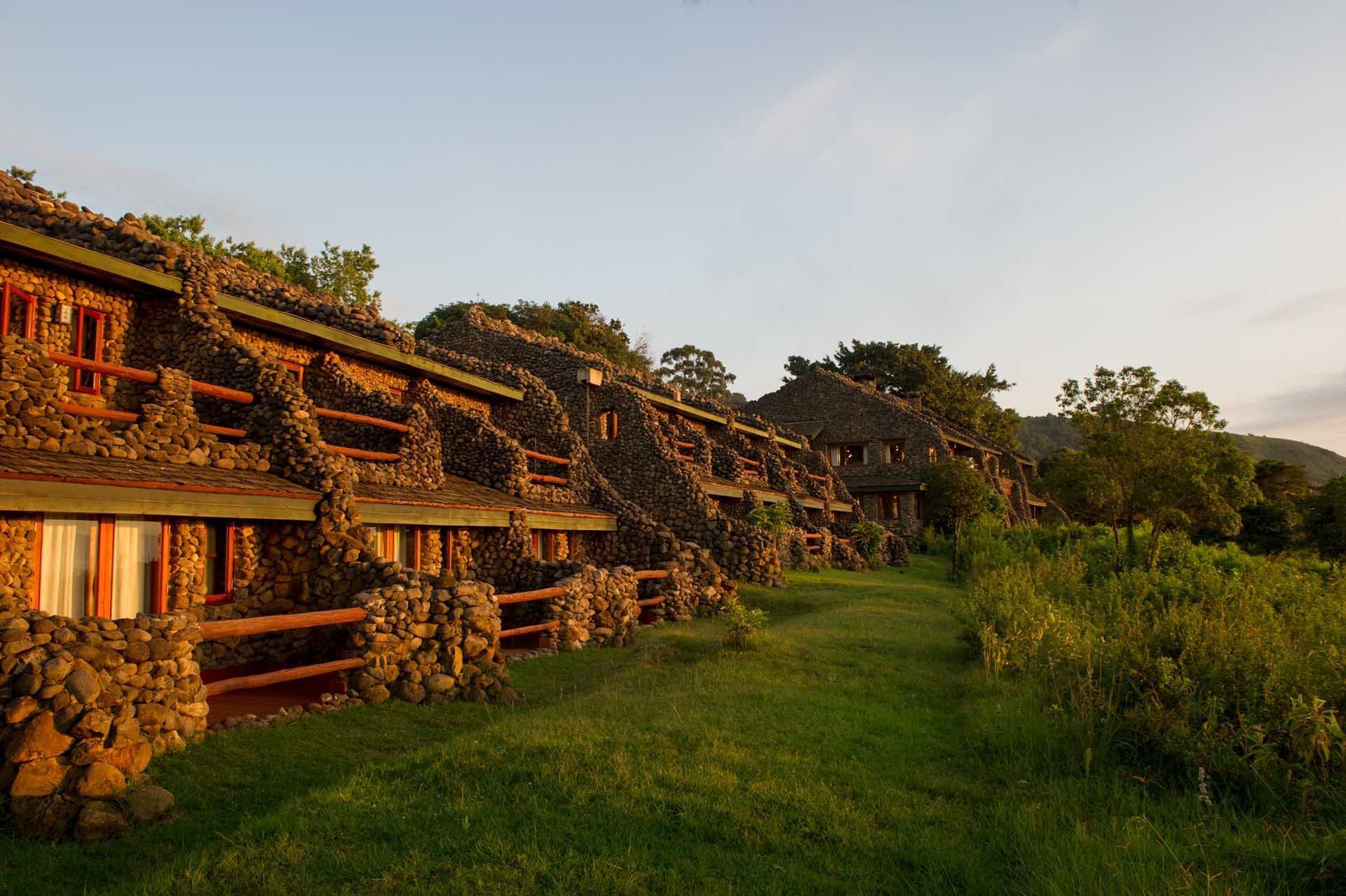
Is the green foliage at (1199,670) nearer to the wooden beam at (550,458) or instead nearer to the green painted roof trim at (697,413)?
the wooden beam at (550,458)

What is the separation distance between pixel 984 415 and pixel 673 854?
66569mm

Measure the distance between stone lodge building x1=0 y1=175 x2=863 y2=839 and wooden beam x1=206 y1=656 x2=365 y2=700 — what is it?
40 mm

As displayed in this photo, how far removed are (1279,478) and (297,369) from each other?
56.9m

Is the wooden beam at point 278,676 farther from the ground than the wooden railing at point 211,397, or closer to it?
closer to it

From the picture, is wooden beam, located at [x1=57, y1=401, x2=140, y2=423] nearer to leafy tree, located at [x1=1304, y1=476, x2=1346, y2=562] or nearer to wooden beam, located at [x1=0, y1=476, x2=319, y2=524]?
wooden beam, located at [x1=0, y1=476, x2=319, y2=524]

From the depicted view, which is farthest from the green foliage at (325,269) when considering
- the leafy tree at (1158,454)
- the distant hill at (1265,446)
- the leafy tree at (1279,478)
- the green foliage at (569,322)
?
the distant hill at (1265,446)

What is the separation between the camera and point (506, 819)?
6.29 m

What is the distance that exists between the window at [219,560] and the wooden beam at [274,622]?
124 inches

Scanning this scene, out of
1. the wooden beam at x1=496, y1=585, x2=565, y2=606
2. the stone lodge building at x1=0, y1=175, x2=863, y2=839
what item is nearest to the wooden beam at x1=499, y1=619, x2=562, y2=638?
the stone lodge building at x1=0, y1=175, x2=863, y2=839

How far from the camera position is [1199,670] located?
8.58 m

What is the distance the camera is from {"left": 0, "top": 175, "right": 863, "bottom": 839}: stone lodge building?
25.1 feet

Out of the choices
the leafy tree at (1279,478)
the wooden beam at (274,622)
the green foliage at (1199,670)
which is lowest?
the green foliage at (1199,670)

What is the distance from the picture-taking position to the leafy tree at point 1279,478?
49.2 metres

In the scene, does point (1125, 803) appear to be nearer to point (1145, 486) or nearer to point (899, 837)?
point (899, 837)
